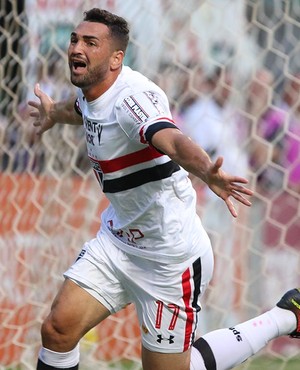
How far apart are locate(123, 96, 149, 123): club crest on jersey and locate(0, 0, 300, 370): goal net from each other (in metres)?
1.46

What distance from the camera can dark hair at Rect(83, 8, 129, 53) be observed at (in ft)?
15.2

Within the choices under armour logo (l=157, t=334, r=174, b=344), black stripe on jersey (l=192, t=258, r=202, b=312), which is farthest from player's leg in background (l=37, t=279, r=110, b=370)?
black stripe on jersey (l=192, t=258, r=202, b=312)

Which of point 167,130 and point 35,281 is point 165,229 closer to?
point 167,130

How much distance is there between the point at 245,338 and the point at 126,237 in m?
0.86

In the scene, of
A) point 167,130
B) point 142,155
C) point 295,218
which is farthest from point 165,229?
point 295,218

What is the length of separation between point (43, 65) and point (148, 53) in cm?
67

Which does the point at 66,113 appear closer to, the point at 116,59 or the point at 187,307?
the point at 116,59

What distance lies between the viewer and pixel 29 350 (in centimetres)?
631

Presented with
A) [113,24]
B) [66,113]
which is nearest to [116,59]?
[113,24]

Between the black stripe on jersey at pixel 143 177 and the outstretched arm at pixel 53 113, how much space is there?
69 cm

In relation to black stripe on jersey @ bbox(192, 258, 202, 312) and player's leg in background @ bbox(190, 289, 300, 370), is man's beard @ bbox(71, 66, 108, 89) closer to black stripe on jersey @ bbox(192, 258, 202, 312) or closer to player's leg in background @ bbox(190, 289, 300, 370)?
black stripe on jersey @ bbox(192, 258, 202, 312)

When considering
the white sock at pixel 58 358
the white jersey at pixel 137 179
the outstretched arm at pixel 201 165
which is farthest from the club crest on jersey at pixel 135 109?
the white sock at pixel 58 358

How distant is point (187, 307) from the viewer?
185 inches

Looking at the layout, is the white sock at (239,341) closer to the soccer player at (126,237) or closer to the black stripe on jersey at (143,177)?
the soccer player at (126,237)
